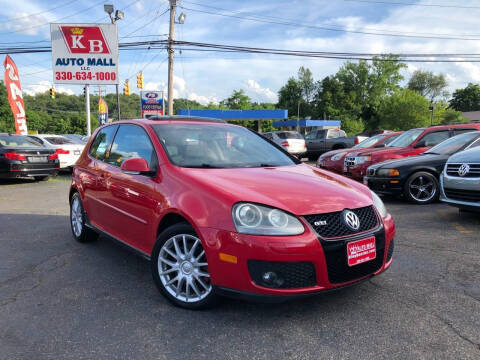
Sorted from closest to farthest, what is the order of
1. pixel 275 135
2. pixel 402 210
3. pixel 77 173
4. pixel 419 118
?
pixel 77 173
pixel 402 210
pixel 275 135
pixel 419 118

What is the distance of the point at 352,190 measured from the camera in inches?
122

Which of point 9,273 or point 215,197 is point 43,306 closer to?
point 9,273

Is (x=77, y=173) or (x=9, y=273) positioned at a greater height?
(x=77, y=173)

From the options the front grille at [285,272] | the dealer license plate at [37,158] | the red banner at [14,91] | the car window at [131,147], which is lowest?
the dealer license plate at [37,158]

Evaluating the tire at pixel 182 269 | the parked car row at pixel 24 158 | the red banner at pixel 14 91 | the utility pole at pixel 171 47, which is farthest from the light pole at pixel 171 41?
the tire at pixel 182 269

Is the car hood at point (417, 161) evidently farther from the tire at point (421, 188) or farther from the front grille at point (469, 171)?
the front grille at point (469, 171)

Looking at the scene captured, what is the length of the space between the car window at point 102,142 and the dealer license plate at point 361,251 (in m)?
2.98

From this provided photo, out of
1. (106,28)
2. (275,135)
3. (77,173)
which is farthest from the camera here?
(275,135)

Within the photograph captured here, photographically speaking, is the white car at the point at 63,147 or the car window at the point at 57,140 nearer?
the white car at the point at 63,147

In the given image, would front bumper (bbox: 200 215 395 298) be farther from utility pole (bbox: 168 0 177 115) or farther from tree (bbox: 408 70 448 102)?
tree (bbox: 408 70 448 102)

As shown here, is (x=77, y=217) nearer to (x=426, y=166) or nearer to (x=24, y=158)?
(x=426, y=166)

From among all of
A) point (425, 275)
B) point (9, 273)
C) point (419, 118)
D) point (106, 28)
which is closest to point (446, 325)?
point (425, 275)

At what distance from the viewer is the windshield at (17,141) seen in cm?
1082

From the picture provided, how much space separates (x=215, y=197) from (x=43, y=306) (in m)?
1.69
